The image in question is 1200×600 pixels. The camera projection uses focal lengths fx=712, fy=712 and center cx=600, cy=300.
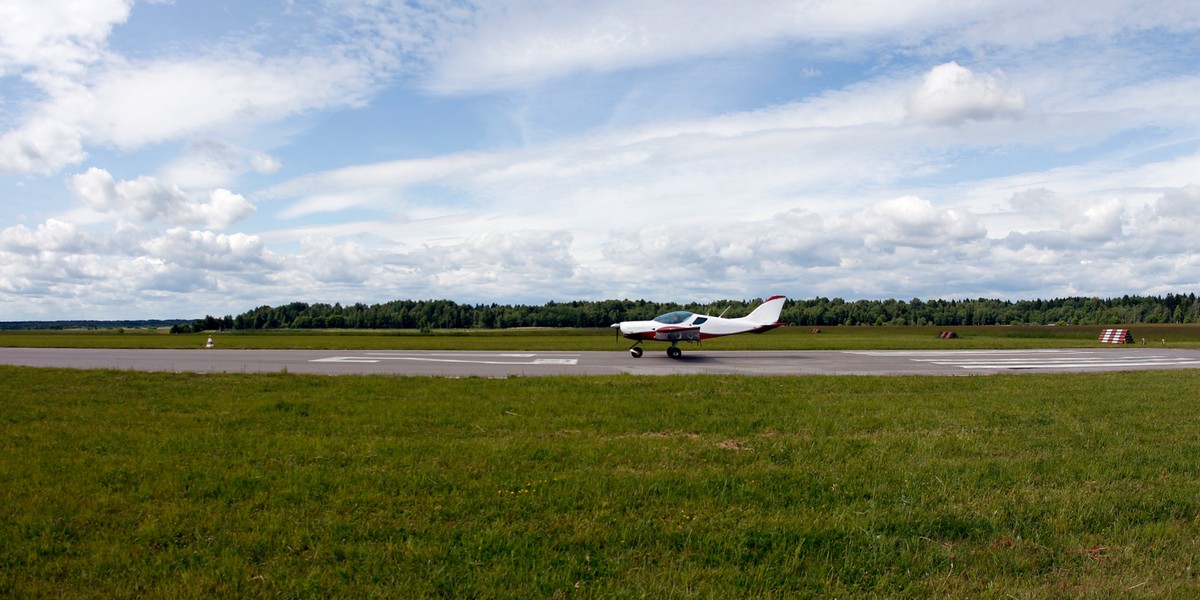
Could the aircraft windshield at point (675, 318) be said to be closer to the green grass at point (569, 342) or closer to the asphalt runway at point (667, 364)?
the asphalt runway at point (667, 364)

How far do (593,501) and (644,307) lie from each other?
82.0 m

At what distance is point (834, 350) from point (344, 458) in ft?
97.4

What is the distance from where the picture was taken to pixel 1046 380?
59.8ft

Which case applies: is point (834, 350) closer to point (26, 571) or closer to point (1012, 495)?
point (1012, 495)

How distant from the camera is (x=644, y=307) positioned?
292 feet

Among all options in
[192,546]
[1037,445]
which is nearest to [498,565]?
[192,546]

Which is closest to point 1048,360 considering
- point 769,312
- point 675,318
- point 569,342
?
point 769,312

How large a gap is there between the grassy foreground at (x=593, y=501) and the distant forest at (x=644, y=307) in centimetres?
7651

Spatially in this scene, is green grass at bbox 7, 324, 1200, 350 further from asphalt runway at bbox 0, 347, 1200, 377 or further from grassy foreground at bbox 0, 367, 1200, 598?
grassy foreground at bbox 0, 367, 1200, 598

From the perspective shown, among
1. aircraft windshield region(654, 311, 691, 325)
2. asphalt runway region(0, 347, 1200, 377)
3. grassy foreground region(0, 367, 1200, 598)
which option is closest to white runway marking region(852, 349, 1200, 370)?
asphalt runway region(0, 347, 1200, 377)

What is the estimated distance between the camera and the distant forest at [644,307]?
10811cm

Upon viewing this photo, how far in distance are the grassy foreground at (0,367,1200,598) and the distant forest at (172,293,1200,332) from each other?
76514 mm

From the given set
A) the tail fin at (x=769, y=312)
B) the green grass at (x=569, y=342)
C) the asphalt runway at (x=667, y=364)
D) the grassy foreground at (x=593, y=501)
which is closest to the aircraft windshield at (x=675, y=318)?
the asphalt runway at (x=667, y=364)

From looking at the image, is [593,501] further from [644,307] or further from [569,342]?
[644,307]
